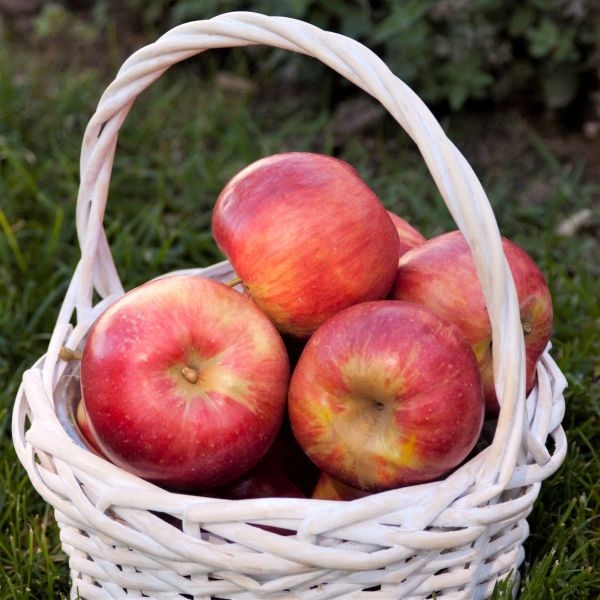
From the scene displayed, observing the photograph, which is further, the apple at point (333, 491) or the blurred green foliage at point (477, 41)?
the blurred green foliage at point (477, 41)

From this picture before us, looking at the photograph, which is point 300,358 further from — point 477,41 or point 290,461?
point 477,41

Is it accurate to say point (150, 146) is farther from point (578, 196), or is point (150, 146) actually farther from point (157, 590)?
point (157, 590)

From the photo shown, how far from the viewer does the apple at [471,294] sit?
1422 mm

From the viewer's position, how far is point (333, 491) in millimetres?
1424

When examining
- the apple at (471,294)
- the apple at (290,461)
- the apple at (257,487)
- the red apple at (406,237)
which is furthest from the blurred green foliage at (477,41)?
the apple at (257,487)

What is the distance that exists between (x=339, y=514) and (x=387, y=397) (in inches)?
7.4

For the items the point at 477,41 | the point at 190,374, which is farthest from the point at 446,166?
the point at 477,41

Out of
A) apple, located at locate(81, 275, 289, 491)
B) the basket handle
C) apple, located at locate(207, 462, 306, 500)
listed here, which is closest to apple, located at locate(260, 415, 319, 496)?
apple, located at locate(207, 462, 306, 500)

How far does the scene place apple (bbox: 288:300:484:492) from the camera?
124cm

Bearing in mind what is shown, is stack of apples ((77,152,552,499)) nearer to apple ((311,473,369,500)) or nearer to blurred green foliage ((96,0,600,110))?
apple ((311,473,369,500))

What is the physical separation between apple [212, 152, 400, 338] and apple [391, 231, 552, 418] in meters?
0.06

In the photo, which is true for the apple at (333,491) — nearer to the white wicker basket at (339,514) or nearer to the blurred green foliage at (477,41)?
the white wicker basket at (339,514)

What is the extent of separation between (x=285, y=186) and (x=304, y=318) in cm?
20

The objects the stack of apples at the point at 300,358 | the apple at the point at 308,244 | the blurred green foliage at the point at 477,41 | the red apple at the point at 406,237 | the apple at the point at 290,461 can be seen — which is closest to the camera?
the stack of apples at the point at 300,358
